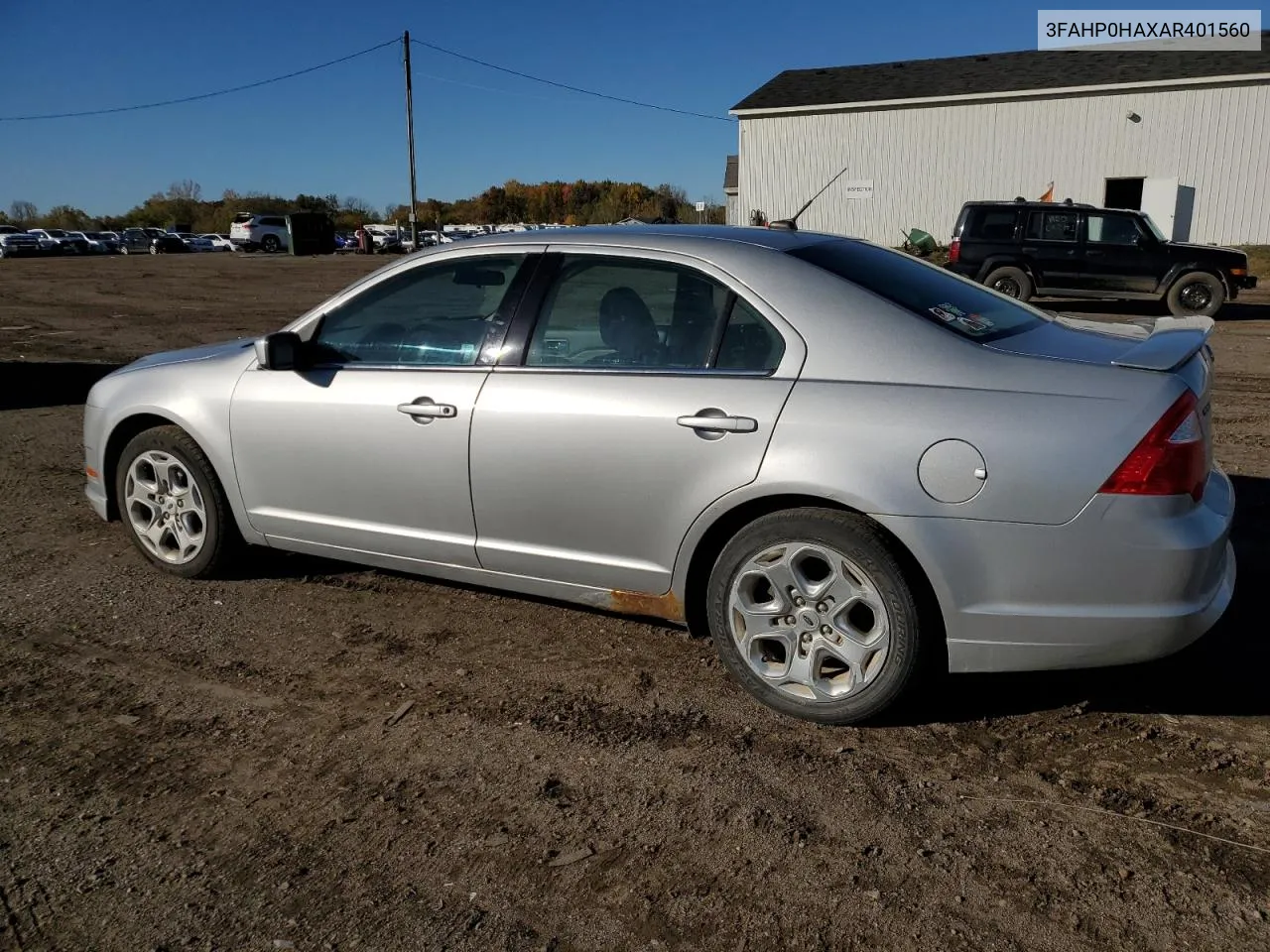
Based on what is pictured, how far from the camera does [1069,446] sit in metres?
2.96

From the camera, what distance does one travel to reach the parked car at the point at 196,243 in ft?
196

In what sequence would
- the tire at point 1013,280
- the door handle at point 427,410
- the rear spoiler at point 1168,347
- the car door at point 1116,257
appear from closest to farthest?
the rear spoiler at point 1168,347, the door handle at point 427,410, the car door at point 1116,257, the tire at point 1013,280

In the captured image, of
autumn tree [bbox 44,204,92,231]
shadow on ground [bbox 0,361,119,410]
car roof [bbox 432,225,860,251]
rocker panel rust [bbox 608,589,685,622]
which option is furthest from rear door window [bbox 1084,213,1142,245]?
autumn tree [bbox 44,204,92,231]

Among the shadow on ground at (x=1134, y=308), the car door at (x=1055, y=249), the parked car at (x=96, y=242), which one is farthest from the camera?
the parked car at (x=96, y=242)

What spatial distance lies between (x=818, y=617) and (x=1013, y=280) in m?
15.2

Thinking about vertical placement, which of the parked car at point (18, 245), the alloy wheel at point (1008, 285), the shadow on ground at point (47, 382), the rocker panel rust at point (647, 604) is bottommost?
the rocker panel rust at point (647, 604)

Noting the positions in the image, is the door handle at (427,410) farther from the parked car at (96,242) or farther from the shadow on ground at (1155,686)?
the parked car at (96,242)

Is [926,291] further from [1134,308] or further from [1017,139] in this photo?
[1017,139]

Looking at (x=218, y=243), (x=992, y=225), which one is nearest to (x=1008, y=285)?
(x=992, y=225)

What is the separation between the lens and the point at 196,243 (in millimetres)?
61875

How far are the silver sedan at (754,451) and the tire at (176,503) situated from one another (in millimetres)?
28

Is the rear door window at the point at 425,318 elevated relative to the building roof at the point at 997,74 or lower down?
lower down

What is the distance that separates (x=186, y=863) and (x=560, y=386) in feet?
6.22

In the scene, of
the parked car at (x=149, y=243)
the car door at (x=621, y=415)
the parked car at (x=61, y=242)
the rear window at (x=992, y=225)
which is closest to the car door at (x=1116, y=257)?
the rear window at (x=992, y=225)
